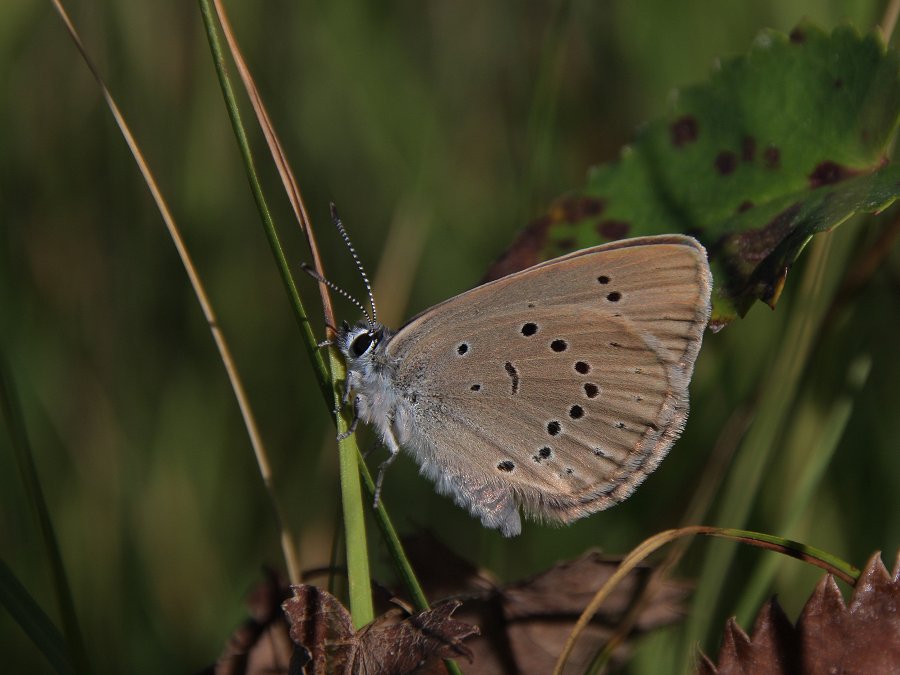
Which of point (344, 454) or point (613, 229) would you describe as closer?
point (344, 454)

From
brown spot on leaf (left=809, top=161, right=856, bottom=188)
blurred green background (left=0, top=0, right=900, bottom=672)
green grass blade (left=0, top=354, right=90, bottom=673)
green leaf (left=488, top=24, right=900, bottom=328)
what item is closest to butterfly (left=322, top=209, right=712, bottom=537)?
green leaf (left=488, top=24, right=900, bottom=328)

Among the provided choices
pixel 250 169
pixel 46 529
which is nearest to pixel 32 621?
pixel 46 529

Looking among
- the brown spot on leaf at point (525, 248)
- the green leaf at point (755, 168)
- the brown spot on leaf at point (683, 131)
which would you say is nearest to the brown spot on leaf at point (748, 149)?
the green leaf at point (755, 168)

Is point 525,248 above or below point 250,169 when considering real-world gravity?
below

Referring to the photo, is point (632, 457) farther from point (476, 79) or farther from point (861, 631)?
point (476, 79)

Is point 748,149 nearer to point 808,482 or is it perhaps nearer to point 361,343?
point 808,482
